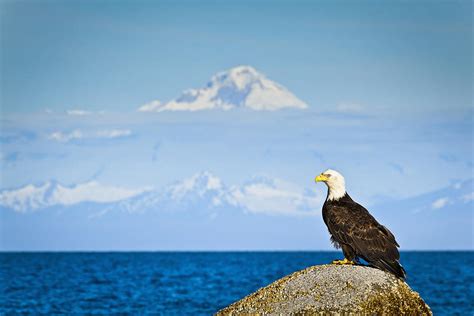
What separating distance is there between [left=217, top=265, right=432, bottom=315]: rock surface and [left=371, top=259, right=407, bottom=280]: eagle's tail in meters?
0.50

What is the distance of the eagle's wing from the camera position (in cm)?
1719

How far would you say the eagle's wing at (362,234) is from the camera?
56.4 feet

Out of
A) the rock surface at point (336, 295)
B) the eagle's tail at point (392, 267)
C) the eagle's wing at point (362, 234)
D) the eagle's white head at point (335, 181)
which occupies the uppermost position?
the eagle's white head at point (335, 181)

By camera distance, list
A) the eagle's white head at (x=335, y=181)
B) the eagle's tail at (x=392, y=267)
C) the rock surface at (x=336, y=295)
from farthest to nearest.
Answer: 1. the eagle's white head at (x=335, y=181)
2. the eagle's tail at (x=392, y=267)
3. the rock surface at (x=336, y=295)

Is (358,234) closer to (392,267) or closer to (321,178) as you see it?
(392,267)

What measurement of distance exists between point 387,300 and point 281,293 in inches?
70.7

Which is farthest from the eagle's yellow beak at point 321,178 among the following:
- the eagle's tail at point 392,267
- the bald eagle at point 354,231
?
the eagle's tail at point 392,267

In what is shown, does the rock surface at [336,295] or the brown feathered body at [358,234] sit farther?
the brown feathered body at [358,234]

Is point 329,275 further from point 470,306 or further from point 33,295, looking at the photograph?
point 33,295

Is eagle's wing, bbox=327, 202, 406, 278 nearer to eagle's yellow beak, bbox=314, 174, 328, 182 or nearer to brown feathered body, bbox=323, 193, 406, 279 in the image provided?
brown feathered body, bbox=323, 193, 406, 279

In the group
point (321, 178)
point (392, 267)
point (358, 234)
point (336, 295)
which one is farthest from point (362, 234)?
point (336, 295)

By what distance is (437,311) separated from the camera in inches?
1655

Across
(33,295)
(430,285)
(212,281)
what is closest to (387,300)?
(33,295)

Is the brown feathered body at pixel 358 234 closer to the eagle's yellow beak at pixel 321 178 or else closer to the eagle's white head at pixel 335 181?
the eagle's white head at pixel 335 181
